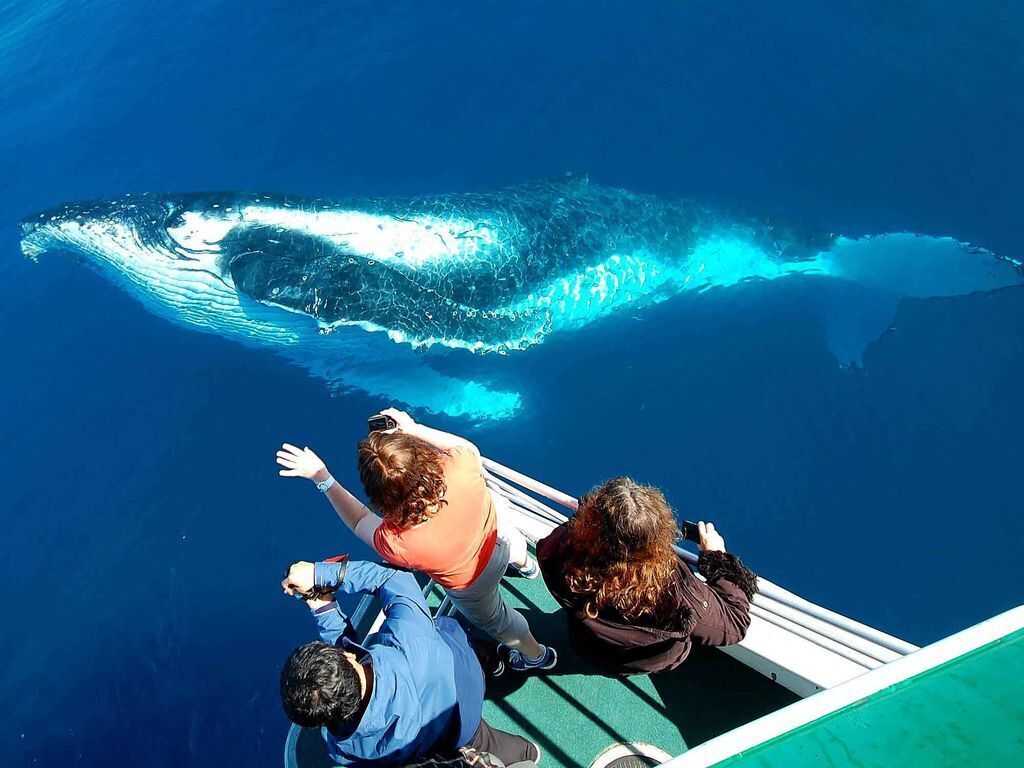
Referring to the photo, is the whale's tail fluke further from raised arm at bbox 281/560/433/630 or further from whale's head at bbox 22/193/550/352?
raised arm at bbox 281/560/433/630

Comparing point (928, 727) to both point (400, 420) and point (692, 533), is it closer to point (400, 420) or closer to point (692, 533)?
point (692, 533)

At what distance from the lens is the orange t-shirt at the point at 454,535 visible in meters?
4.06

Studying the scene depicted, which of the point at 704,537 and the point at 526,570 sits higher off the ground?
the point at 704,537

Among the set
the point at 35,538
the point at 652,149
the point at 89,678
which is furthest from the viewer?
the point at 652,149

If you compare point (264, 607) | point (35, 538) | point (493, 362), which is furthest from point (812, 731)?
point (35, 538)

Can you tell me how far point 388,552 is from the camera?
405 centimetres

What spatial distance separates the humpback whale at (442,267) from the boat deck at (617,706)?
5430mm

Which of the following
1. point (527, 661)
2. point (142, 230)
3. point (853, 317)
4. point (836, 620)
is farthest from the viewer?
point (853, 317)

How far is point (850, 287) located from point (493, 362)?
6.05 metres

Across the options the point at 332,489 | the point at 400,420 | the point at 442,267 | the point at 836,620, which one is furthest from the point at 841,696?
the point at 442,267

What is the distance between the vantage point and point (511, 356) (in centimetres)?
1097

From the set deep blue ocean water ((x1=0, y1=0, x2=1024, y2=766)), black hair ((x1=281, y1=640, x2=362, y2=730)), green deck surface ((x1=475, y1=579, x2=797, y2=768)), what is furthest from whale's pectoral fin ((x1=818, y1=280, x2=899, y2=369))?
black hair ((x1=281, y1=640, x2=362, y2=730))

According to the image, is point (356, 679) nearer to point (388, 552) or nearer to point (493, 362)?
Result: point (388, 552)

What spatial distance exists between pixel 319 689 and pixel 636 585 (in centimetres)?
158
